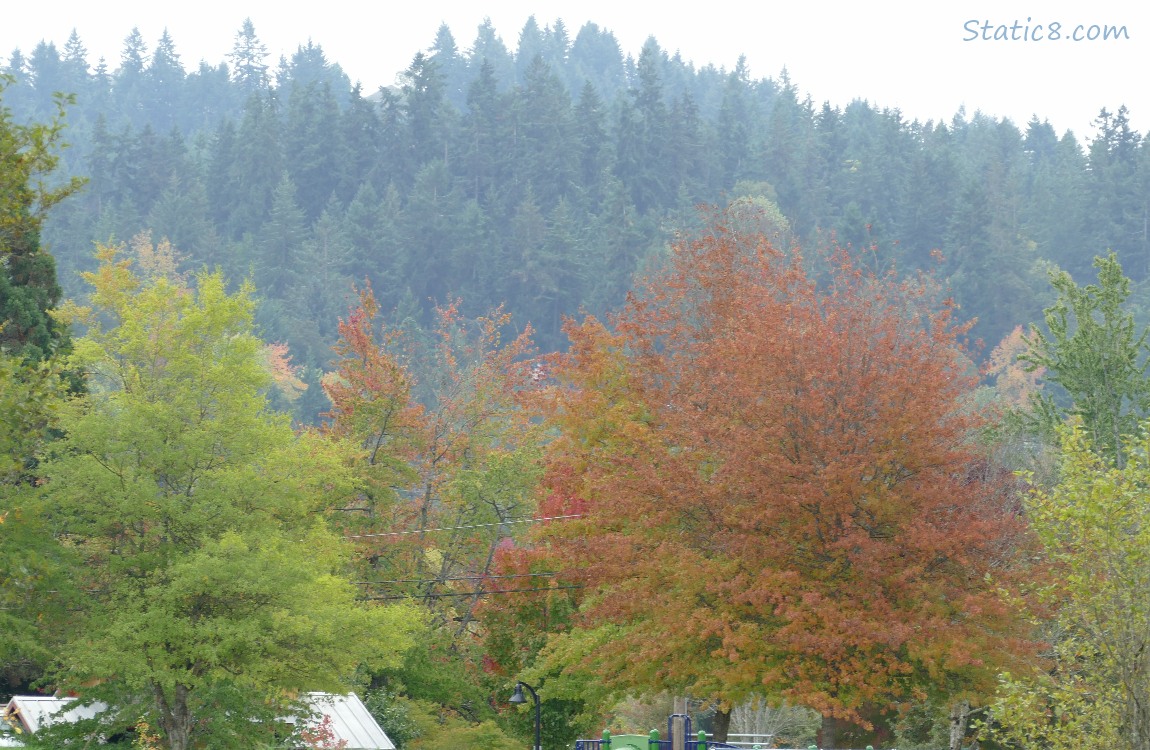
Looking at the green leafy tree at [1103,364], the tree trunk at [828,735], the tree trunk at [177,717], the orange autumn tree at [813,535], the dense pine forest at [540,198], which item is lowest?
the tree trunk at [828,735]

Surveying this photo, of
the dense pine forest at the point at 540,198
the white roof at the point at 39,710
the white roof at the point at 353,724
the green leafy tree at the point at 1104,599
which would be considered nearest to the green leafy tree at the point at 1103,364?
the green leafy tree at the point at 1104,599

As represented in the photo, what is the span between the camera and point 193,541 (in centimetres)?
2653

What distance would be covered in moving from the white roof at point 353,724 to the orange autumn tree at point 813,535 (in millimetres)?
8242

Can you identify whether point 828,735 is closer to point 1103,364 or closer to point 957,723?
point 957,723

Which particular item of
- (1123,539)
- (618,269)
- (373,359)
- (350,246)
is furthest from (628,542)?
(350,246)

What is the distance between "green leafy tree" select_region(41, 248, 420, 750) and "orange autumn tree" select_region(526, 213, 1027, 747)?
526 cm

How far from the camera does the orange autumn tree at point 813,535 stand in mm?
22938

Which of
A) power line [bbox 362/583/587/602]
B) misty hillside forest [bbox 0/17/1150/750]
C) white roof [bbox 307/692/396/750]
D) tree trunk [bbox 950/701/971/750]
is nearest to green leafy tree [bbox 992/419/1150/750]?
misty hillside forest [bbox 0/17/1150/750]

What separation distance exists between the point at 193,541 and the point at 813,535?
10882mm

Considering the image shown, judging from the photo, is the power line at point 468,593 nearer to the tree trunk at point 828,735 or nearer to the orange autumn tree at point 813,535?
the orange autumn tree at point 813,535

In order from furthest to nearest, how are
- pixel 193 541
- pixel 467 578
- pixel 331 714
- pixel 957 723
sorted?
pixel 467 578 < pixel 331 714 < pixel 957 723 < pixel 193 541

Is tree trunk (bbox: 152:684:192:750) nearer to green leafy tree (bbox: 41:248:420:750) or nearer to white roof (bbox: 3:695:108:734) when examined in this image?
green leafy tree (bbox: 41:248:420:750)

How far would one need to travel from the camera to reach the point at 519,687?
29000 mm

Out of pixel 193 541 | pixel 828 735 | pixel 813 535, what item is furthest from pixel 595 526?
pixel 193 541
